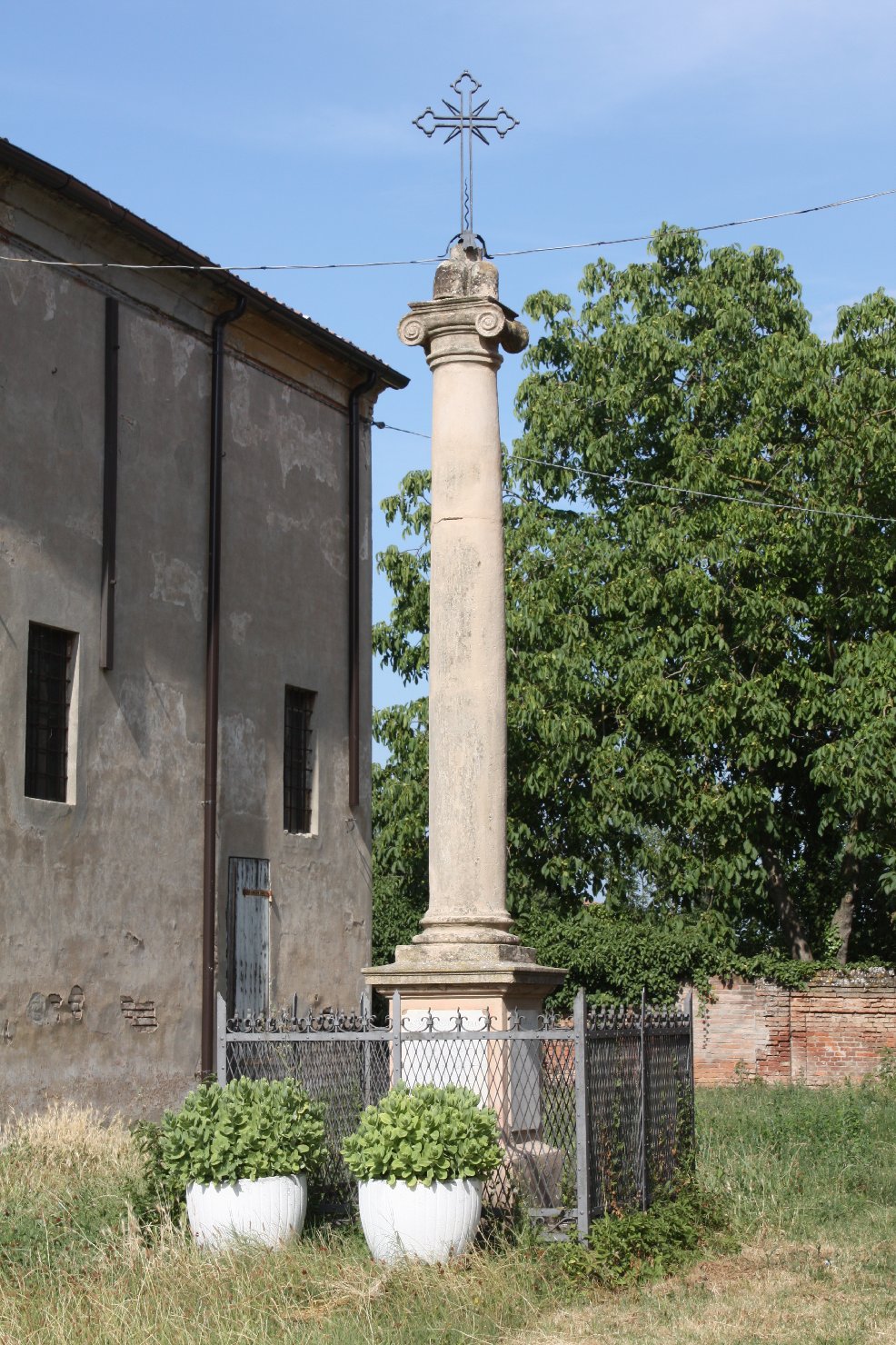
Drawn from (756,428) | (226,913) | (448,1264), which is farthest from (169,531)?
(756,428)

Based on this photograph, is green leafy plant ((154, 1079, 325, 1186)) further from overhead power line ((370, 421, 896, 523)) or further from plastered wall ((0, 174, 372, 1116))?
overhead power line ((370, 421, 896, 523))

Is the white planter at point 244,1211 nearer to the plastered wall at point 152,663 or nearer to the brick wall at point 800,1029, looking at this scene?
the plastered wall at point 152,663

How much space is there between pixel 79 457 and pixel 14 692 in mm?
2468

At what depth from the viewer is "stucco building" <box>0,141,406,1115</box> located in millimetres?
14766

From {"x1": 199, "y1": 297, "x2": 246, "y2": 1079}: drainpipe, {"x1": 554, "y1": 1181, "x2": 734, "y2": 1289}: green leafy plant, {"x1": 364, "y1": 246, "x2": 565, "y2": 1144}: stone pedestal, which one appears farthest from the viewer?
{"x1": 199, "y1": 297, "x2": 246, "y2": 1079}: drainpipe

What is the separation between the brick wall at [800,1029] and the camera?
23.1 metres

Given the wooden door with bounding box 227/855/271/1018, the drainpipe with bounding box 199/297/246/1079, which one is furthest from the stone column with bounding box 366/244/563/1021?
the wooden door with bounding box 227/855/271/1018

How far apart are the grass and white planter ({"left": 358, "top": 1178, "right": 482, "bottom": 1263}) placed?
13 cm

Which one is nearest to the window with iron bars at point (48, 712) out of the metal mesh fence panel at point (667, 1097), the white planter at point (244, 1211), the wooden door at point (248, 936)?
the wooden door at point (248, 936)

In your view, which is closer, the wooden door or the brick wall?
the wooden door

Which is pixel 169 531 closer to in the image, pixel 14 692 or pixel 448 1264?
pixel 14 692

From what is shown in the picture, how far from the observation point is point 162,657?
650 inches

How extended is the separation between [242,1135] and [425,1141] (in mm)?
1045

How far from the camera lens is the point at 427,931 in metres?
Result: 10.6
